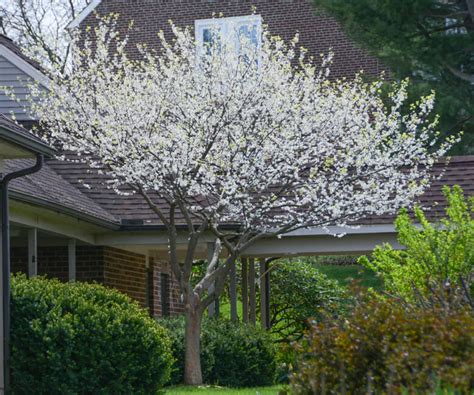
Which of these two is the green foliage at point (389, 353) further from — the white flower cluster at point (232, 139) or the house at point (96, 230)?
the white flower cluster at point (232, 139)

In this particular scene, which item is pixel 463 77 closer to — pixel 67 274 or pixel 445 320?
pixel 67 274

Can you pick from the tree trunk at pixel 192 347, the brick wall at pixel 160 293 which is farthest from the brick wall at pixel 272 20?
the tree trunk at pixel 192 347

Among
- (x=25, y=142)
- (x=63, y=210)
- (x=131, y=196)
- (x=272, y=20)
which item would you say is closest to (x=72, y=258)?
(x=131, y=196)

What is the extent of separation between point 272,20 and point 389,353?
1919 cm

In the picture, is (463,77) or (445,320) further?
(463,77)

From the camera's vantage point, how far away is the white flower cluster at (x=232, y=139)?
51.6ft

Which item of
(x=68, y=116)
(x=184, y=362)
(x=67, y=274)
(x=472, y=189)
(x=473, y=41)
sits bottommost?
(x=184, y=362)

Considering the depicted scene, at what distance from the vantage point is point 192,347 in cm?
1487

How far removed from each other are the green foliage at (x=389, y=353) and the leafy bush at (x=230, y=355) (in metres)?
8.50

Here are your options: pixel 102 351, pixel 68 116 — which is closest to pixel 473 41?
pixel 68 116

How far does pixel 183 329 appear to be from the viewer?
1574cm

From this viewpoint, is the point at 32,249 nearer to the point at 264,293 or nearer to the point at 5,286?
the point at 5,286

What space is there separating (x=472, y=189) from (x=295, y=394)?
12.1m

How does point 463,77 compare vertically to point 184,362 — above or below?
above
